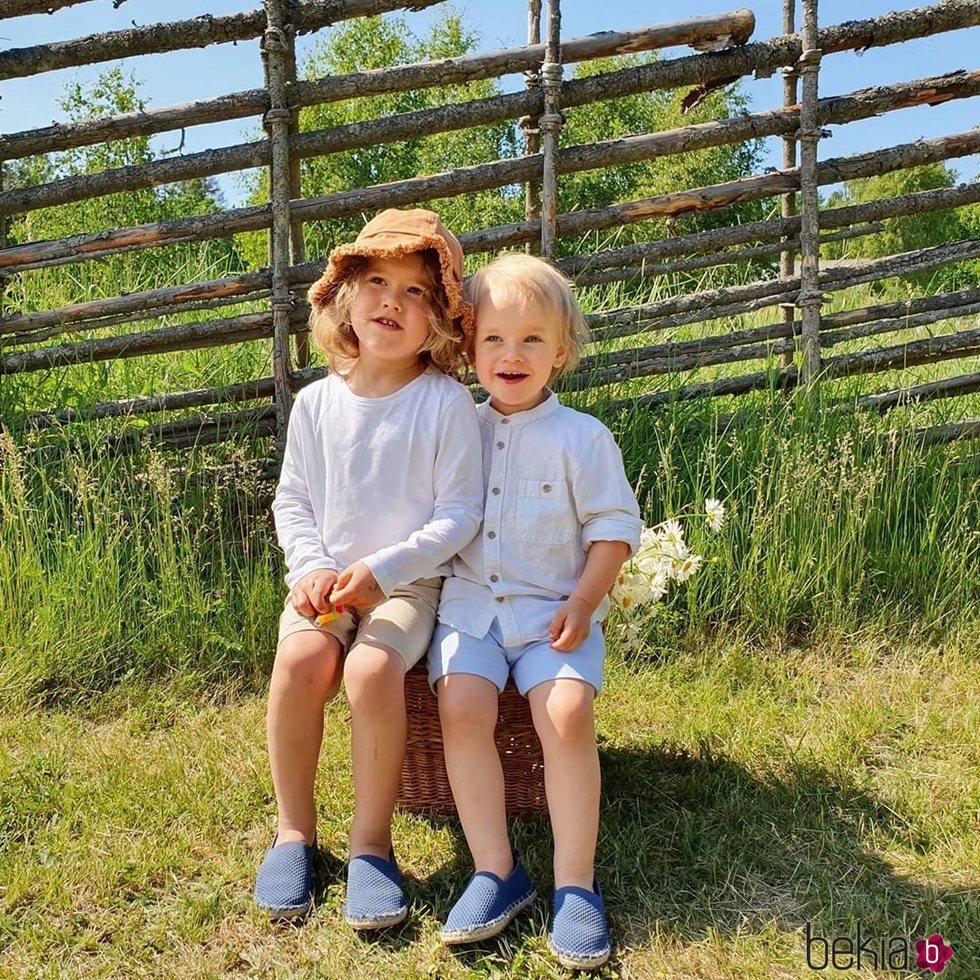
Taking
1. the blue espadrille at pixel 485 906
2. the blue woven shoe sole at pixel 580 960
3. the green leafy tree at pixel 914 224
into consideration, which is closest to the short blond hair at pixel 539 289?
the blue espadrille at pixel 485 906

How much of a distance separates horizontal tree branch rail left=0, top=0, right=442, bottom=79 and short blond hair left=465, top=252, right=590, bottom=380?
1871mm

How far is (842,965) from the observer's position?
6.06 ft

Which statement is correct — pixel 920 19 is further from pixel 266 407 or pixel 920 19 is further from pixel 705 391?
pixel 266 407

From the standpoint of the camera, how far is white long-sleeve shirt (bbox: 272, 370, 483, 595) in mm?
2248

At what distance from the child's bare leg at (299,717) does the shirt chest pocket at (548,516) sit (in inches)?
18.8

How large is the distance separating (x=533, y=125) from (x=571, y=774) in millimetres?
2783

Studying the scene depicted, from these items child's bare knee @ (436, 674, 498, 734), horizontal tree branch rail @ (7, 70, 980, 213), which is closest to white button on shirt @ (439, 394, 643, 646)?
child's bare knee @ (436, 674, 498, 734)

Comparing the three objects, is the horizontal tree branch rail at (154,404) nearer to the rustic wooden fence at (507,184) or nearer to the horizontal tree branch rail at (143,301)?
the rustic wooden fence at (507,184)

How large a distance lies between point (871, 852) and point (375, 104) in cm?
2295

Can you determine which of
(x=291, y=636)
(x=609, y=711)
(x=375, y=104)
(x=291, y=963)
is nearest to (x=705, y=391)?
(x=609, y=711)

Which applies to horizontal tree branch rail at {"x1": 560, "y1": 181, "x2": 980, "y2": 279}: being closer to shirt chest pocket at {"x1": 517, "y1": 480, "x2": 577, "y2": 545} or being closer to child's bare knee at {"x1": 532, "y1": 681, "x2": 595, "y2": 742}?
shirt chest pocket at {"x1": 517, "y1": 480, "x2": 577, "y2": 545}

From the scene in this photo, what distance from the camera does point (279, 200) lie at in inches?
146

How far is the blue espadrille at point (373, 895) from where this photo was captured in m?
1.95

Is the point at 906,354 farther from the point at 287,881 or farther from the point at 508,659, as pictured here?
the point at 287,881
